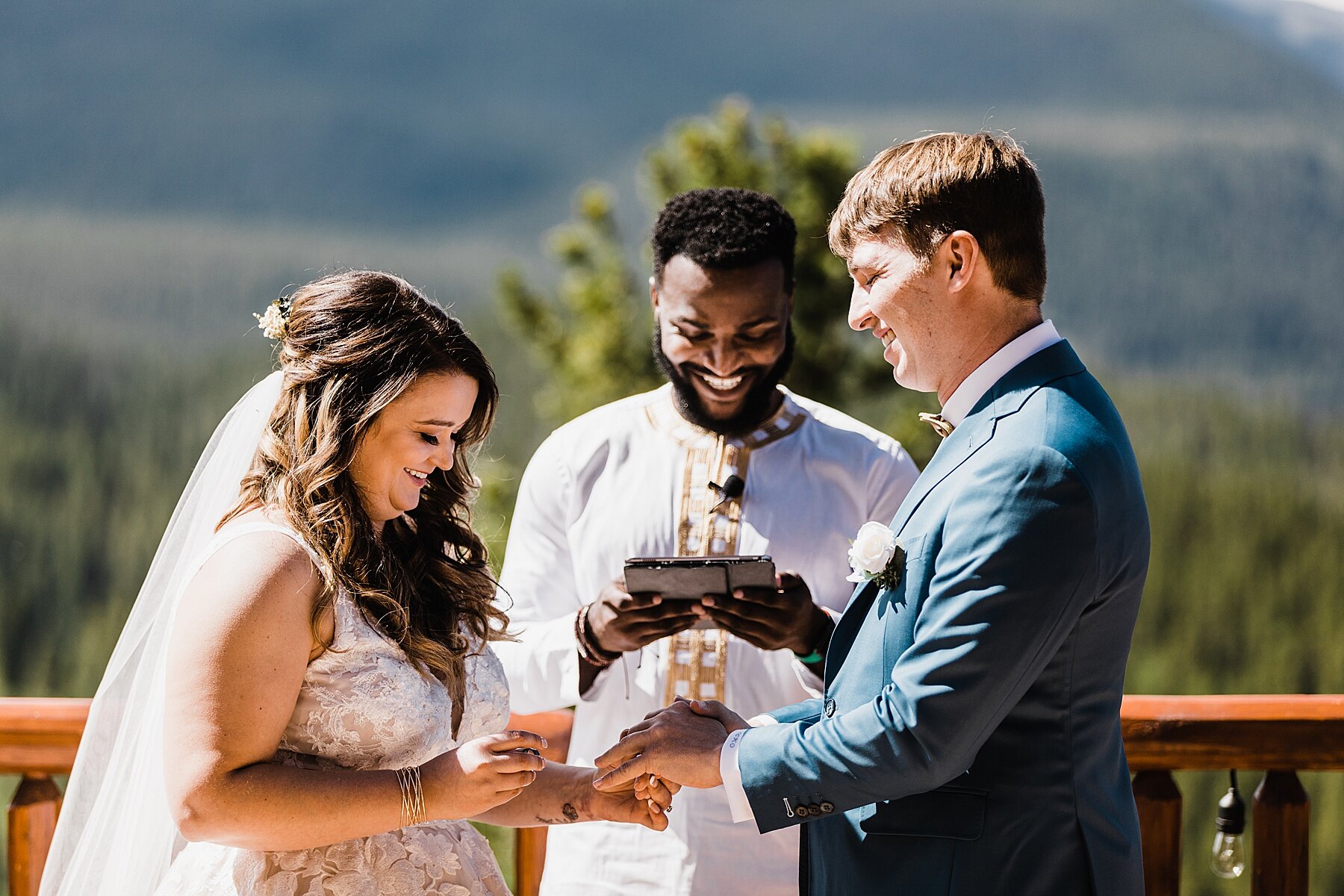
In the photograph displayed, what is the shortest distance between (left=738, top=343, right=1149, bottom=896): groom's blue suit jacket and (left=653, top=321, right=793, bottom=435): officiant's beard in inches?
38.3

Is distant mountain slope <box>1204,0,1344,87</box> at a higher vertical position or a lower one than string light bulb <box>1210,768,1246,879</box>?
higher

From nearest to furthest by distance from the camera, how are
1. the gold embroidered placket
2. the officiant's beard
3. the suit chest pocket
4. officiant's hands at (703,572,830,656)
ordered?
the suit chest pocket → officiant's hands at (703,572,830,656) → the gold embroidered placket → the officiant's beard

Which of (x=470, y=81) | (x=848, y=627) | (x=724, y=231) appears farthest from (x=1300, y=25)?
(x=848, y=627)

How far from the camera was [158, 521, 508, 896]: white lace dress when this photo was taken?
195 centimetres

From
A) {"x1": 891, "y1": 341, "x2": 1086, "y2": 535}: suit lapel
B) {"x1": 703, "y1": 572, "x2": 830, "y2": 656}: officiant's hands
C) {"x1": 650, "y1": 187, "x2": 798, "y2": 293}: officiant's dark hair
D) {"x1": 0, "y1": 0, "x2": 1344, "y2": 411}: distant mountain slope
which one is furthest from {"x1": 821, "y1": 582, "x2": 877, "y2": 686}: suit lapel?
{"x1": 0, "y1": 0, "x2": 1344, "y2": 411}: distant mountain slope

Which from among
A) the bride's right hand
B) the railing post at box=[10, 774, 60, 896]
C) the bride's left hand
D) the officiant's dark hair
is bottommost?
the railing post at box=[10, 774, 60, 896]

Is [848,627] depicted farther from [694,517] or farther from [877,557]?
[694,517]

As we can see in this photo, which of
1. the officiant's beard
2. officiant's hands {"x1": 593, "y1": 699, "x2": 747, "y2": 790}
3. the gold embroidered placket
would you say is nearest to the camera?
officiant's hands {"x1": 593, "y1": 699, "x2": 747, "y2": 790}

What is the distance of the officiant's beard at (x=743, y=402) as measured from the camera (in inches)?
111

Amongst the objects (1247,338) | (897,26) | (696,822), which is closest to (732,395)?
(696,822)

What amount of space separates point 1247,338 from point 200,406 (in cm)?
790

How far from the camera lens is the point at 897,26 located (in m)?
9.93

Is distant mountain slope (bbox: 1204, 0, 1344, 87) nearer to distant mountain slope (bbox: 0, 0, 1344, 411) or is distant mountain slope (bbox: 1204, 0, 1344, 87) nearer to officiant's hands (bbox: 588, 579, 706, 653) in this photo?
distant mountain slope (bbox: 0, 0, 1344, 411)

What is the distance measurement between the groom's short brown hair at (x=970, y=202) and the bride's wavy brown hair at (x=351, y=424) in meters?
0.82
